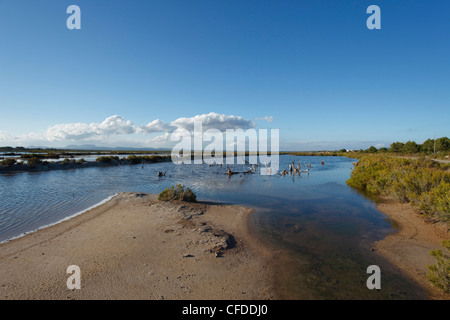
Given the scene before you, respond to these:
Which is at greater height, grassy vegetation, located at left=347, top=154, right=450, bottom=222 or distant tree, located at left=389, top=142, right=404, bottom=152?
distant tree, located at left=389, top=142, right=404, bottom=152

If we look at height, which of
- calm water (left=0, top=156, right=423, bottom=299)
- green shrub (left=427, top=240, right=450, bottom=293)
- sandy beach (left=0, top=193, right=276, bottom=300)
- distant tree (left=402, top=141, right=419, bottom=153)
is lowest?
calm water (left=0, top=156, right=423, bottom=299)

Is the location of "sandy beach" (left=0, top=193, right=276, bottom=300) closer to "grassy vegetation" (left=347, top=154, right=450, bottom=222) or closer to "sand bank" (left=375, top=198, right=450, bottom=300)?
"sand bank" (left=375, top=198, right=450, bottom=300)

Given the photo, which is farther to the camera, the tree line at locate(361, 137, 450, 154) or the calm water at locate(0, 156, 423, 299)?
the tree line at locate(361, 137, 450, 154)

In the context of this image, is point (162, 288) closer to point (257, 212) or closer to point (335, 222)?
point (257, 212)

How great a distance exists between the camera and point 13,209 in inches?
512

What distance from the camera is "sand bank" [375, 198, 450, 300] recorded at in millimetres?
6289

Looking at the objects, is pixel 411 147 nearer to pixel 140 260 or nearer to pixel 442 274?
pixel 442 274

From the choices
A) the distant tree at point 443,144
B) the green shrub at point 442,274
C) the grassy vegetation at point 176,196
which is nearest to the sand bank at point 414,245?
the green shrub at point 442,274

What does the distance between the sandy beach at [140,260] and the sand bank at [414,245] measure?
4556 mm

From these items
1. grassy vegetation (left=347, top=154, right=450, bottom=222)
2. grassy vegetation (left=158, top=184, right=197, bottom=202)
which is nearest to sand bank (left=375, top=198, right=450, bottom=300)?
grassy vegetation (left=347, top=154, right=450, bottom=222)

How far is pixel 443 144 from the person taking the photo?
193ft

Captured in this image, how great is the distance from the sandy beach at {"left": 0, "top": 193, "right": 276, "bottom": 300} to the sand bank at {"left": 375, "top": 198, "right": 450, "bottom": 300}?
14.9 feet

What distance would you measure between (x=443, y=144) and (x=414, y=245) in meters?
76.2
